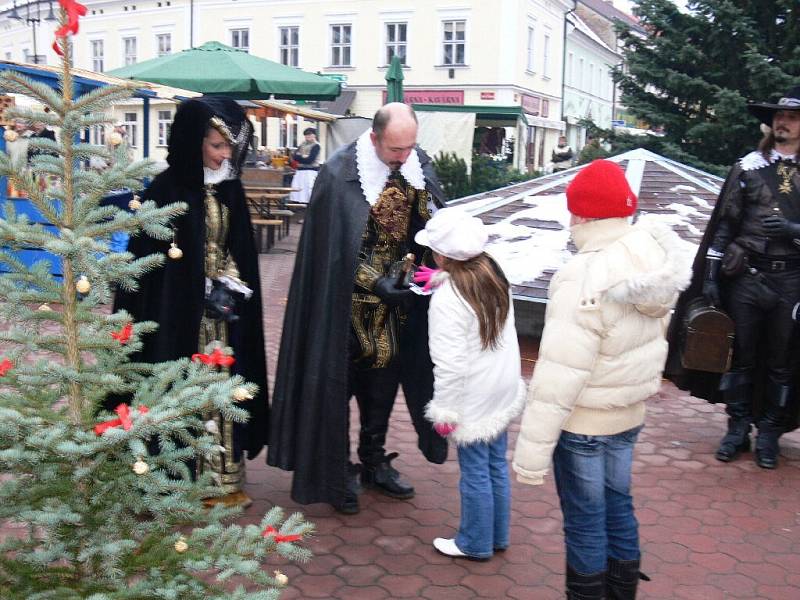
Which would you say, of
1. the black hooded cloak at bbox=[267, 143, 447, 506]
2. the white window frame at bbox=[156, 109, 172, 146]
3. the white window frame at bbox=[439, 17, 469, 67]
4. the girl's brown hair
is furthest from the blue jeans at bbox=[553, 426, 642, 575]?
the white window frame at bbox=[156, 109, 172, 146]

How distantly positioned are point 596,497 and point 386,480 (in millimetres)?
1747

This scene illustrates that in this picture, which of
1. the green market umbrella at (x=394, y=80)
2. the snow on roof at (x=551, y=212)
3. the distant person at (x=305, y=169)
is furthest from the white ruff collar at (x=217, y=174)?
the distant person at (x=305, y=169)

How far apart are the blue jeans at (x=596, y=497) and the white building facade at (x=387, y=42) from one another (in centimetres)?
2860

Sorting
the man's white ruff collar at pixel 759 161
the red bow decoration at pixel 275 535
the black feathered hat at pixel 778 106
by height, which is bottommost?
the red bow decoration at pixel 275 535

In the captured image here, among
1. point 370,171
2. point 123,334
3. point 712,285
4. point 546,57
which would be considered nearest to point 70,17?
point 123,334

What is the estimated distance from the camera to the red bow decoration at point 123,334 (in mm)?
2482

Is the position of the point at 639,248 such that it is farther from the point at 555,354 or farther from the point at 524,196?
the point at 524,196

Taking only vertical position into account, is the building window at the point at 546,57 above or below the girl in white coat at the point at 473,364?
above

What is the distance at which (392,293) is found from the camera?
13.7 ft

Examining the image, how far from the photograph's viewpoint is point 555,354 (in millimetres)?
3070

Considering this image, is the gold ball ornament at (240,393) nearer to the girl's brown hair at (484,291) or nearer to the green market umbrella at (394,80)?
the girl's brown hair at (484,291)

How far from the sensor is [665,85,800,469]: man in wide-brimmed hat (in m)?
5.06

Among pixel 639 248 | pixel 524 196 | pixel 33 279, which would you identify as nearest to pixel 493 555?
pixel 639 248

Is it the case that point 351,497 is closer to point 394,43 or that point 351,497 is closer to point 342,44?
point 394,43
